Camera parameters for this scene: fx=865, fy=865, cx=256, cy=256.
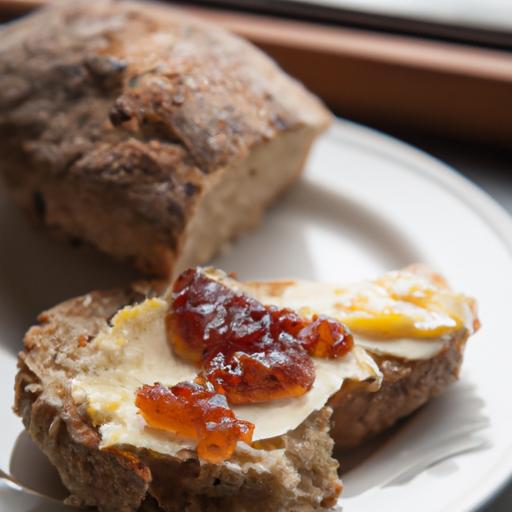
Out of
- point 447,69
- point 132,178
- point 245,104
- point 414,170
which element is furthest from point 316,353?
point 447,69

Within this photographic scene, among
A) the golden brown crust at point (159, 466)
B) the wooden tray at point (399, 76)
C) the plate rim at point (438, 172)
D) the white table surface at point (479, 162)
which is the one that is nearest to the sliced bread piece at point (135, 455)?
the golden brown crust at point (159, 466)

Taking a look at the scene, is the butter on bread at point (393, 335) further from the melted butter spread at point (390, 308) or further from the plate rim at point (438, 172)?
the plate rim at point (438, 172)

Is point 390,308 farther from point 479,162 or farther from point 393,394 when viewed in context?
point 479,162

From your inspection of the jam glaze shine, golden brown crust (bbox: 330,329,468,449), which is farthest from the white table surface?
the jam glaze shine

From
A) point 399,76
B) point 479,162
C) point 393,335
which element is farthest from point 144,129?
point 479,162

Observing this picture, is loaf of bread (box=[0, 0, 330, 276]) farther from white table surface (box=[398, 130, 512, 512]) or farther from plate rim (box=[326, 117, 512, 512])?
white table surface (box=[398, 130, 512, 512])

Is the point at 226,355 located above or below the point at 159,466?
above
